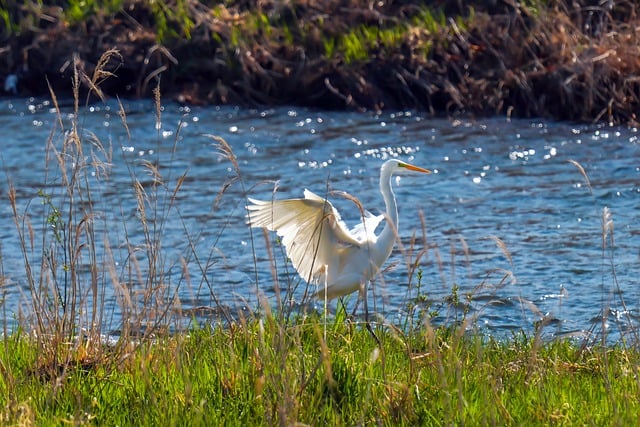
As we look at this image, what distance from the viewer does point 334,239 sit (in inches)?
216

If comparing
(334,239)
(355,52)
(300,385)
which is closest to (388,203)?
(334,239)

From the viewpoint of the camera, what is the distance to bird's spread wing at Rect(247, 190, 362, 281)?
187 inches

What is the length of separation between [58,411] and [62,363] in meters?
0.37

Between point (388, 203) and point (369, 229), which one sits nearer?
point (369, 229)

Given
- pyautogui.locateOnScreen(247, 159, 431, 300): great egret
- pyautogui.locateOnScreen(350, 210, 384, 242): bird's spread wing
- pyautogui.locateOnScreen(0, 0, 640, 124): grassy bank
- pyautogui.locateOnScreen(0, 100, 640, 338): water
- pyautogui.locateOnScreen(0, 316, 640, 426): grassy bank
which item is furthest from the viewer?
pyautogui.locateOnScreen(0, 0, 640, 124): grassy bank

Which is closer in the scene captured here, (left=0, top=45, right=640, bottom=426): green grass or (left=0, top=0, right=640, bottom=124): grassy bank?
(left=0, top=45, right=640, bottom=426): green grass

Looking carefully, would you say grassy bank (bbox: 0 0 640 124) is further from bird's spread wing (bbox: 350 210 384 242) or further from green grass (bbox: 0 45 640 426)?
green grass (bbox: 0 45 640 426)

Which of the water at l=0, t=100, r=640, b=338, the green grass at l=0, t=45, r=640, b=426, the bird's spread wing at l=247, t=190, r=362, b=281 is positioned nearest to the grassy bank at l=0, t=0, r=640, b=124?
the water at l=0, t=100, r=640, b=338

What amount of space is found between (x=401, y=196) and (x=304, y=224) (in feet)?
11.2

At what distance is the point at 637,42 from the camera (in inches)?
412

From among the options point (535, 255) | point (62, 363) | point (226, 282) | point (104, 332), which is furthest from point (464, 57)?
point (62, 363)

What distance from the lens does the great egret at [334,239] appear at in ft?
16.2

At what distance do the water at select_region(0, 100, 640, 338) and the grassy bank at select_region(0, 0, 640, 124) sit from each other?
35 cm

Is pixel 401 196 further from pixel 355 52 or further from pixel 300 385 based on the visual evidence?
pixel 300 385
